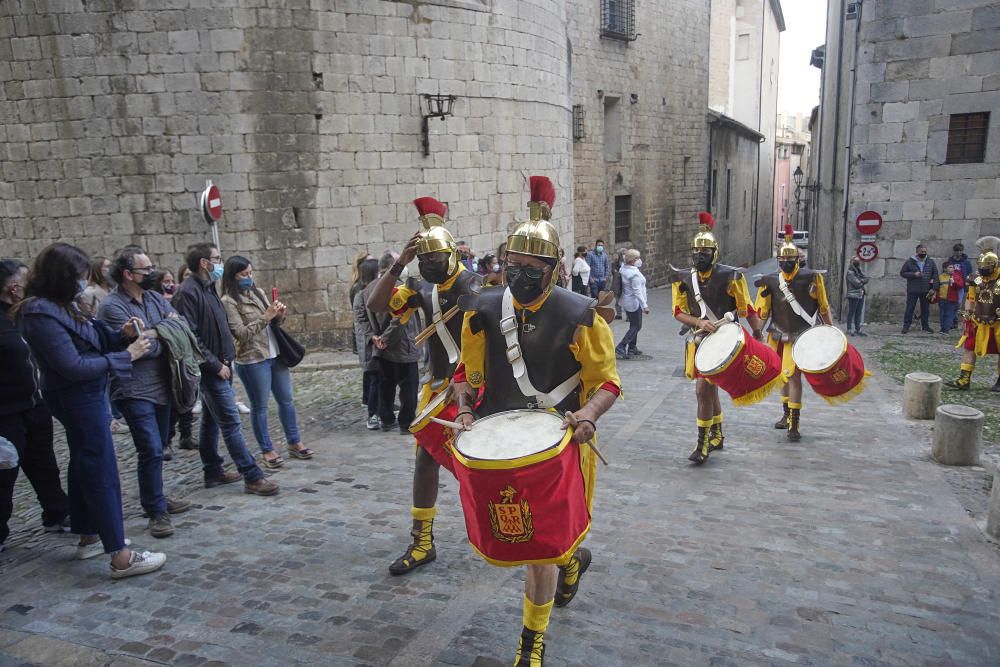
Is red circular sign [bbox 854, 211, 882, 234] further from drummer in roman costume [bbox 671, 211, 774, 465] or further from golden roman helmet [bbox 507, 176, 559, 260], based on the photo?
golden roman helmet [bbox 507, 176, 559, 260]

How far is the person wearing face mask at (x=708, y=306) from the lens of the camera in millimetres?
6664

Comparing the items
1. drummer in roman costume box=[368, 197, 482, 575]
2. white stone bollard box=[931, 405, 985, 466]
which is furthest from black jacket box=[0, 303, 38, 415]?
white stone bollard box=[931, 405, 985, 466]

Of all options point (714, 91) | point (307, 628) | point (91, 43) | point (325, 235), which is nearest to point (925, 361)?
point (325, 235)

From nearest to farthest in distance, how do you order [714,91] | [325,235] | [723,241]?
[325,235] → [723,241] → [714,91]

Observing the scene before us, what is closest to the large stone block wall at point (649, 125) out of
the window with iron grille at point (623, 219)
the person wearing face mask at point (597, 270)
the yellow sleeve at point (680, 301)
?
the window with iron grille at point (623, 219)

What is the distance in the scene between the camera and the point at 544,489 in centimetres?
307

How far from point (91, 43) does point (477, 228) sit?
7.20 meters

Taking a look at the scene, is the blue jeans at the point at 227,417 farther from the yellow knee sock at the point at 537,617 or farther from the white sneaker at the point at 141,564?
the yellow knee sock at the point at 537,617

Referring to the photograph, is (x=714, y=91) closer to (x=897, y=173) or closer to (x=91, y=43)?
(x=897, y=173)

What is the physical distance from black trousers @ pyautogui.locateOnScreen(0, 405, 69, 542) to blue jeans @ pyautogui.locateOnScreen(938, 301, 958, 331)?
15.1 metres

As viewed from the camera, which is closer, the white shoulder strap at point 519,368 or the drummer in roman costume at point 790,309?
the white shoulder strap at point 519,368

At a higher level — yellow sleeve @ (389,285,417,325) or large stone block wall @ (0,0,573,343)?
large stone block wall @ (0,0,573,343)

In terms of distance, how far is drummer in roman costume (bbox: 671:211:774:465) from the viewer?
6656mm

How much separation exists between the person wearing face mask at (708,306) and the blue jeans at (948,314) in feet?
31.1
